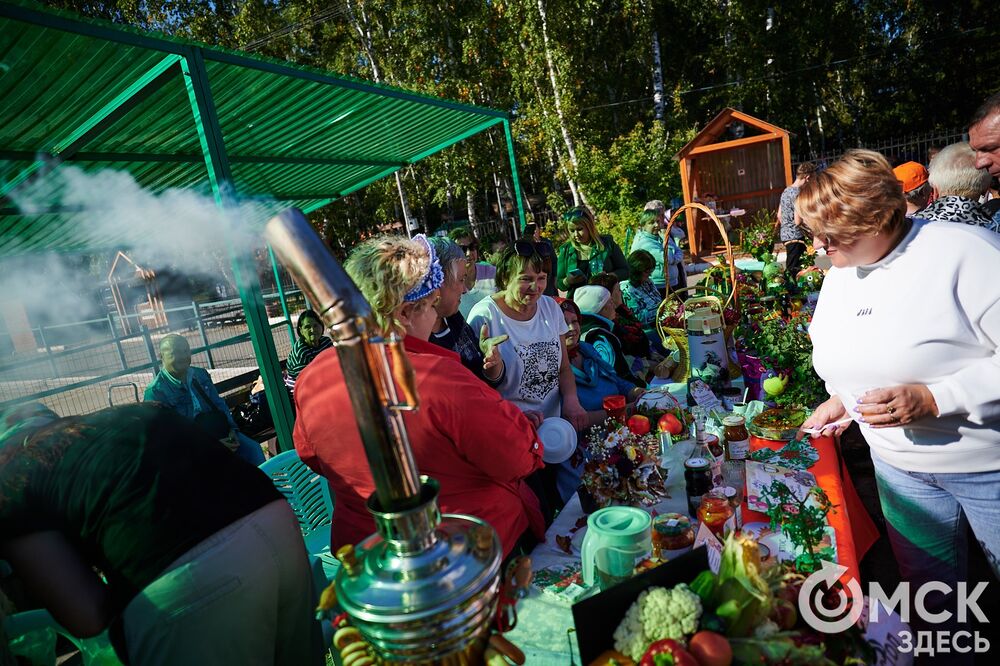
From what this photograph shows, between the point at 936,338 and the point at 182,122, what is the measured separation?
4.84 metres

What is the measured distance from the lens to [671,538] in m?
1.51

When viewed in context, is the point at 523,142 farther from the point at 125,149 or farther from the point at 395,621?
the point at 395,621

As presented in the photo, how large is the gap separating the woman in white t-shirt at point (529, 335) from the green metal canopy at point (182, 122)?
4.06ft

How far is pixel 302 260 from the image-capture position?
2.13 feet

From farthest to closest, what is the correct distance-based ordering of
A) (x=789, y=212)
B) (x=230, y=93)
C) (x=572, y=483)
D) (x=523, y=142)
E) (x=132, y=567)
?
(x=523, y=142)
(x=789, y=212)
(x=230, y=93)
(x=572, y=483)
(x=132, y=567)

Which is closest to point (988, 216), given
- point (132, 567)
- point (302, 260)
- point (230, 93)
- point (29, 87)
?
point (302, 260)

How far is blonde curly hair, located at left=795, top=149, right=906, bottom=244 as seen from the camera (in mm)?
1595

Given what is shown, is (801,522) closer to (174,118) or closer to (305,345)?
(305,345)

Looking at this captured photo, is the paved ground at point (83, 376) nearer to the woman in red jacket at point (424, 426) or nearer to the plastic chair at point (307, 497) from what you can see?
the plastic chair at point (307, 497)

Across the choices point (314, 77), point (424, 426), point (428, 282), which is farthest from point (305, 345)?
point (424, 426)

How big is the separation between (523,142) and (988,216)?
1654 cm

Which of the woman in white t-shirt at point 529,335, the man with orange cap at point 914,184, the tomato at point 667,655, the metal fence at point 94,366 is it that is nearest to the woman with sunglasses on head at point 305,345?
the metal fence at point 94,366

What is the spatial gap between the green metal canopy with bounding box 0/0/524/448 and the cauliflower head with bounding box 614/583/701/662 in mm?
2417

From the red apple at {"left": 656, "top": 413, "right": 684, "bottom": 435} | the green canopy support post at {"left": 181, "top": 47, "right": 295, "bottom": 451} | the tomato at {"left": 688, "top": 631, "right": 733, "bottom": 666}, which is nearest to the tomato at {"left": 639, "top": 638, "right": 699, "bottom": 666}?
the tomato at {"left": 688, "top": 631, "right": 733, "bottom": 666}
